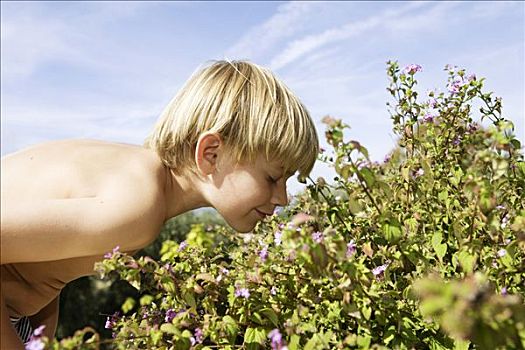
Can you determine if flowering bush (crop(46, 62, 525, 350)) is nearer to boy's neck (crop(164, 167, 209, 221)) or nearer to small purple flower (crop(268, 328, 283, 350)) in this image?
small purple flower (crop(268, 328, 283, 350))

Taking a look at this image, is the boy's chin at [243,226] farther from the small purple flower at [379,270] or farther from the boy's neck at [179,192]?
the small purple flower at [379,270]

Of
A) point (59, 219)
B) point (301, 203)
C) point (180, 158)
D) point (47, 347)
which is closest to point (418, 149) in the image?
point (301, 203)

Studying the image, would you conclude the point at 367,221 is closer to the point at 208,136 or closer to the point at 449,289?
the point at 208,136

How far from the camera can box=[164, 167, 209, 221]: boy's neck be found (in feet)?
7.81

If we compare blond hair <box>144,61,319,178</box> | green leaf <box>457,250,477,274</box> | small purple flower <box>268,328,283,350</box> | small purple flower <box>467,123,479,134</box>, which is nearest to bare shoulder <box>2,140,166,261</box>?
blond hair <box>144,61,319,178</box>

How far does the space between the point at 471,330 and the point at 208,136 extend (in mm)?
1475

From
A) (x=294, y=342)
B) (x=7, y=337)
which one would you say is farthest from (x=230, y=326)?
(x=7, y=337)

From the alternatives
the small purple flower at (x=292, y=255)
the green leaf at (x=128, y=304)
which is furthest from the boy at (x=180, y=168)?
the small purple flower at (x=292, y=255)

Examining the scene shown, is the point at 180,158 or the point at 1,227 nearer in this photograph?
the point at 1,227

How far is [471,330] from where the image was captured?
0.97m

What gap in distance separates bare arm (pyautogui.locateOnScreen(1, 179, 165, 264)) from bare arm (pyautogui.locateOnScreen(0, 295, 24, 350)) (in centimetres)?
18

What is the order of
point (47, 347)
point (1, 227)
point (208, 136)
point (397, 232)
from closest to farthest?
1. point (47, 347)
2. point (397, 232)
3. point (1, 227)
4. point (208, 136)

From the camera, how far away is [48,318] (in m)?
2.70

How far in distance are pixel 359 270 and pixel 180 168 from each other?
0.93 meters
